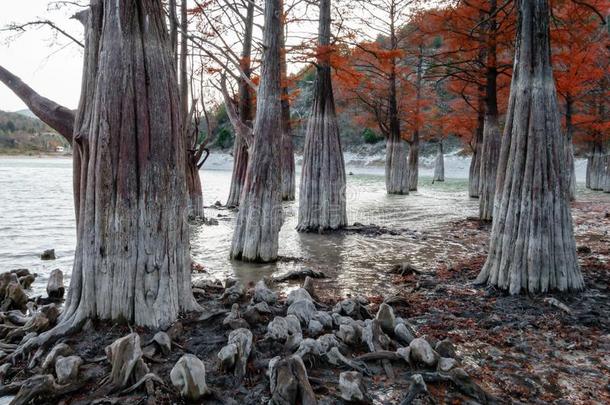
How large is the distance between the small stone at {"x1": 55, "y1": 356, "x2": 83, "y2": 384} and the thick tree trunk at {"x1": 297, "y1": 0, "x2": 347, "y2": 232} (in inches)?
362

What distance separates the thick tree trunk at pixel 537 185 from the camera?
5844mm

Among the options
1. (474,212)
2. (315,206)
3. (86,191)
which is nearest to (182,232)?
(86,191)

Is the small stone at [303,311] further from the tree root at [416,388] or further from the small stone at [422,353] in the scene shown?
the tree root at [416,388]

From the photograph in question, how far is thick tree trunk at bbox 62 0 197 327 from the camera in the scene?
159 inches

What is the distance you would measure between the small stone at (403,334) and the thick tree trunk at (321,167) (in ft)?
26.4

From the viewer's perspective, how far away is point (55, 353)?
11.5 feet

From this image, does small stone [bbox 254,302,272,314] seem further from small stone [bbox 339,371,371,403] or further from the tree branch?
the tree branch

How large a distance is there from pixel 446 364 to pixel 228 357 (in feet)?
5.65

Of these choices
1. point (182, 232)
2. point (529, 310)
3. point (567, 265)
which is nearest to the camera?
point (182, 232)

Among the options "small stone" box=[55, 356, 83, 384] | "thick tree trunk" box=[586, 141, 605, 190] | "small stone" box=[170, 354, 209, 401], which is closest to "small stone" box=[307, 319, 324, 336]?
"small stone" box=[170, 354, 209, 401]

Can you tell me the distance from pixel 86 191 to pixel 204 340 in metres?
1.78

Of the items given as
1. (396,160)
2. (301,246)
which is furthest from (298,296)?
(396,160)

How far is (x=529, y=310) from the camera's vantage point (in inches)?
210

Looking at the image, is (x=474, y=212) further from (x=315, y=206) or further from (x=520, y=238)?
(x=520, y=238)
